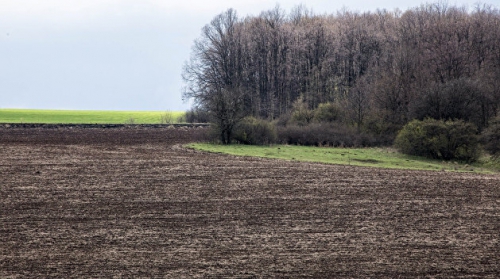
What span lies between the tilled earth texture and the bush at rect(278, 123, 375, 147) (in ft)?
50.7

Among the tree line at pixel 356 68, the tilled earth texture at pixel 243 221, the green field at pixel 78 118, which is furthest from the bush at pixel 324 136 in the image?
the green field at pixel 78 118

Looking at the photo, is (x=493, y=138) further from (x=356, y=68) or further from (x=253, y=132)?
(x=356, y=68)

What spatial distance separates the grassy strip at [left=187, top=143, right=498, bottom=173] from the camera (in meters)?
36.5

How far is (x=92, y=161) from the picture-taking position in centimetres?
3572

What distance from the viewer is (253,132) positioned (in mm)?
49062

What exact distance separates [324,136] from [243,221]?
31475mm

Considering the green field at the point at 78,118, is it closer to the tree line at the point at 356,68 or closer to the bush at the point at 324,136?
the tree line at the point at 356,68

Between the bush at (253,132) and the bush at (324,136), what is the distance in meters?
2.72

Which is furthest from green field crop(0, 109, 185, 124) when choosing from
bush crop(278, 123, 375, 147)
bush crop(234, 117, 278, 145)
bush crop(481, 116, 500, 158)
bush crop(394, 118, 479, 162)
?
bush crop(481, 116, 500, 158)

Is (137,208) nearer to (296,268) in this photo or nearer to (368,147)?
(296,268)

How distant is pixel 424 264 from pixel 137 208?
10.8 meters

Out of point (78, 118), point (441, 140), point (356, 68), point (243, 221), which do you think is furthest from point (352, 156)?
point (78, 118)

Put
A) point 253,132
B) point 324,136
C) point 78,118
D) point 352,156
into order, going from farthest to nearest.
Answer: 1. point 78,118
2. point 324,136
3. point 253,132
4. point 352,156

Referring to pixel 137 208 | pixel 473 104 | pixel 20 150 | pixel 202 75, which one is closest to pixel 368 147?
pixel 473 104
